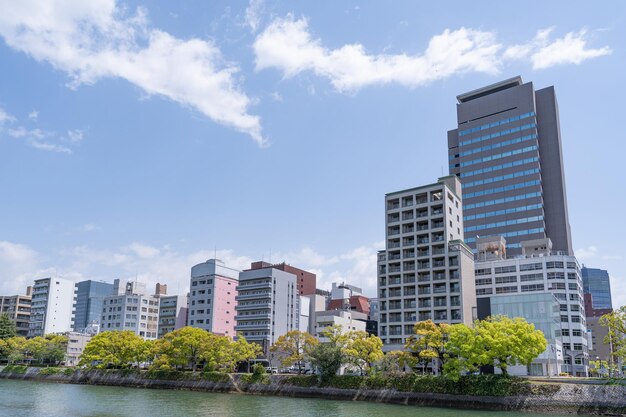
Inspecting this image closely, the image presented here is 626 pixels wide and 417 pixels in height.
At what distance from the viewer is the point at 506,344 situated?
5969cm

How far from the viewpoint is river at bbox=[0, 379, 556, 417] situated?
51812 mm

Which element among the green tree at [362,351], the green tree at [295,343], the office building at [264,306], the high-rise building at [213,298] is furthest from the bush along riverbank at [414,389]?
the high-rise building at [213,298]

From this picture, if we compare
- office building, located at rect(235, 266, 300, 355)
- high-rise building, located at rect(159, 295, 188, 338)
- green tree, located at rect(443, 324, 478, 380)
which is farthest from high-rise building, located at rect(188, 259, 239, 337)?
green tree, located at rect(443, 324, 478, 380)

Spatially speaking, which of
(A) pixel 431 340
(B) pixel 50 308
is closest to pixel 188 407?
(A) pixel 431 340

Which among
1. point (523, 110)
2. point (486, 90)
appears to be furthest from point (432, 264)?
point (486, 90)

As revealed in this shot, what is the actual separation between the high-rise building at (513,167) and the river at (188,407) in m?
93.5

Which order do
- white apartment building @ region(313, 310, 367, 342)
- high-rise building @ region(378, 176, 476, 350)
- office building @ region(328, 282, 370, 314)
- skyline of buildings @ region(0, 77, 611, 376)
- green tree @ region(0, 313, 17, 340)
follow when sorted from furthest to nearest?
office building @ region(328, 282, 370, 314), green tree @ region(0, 313, 17, 340), white apartment building @ region(313, 310, 367, 342), skyline of buildings @ region(0, 77, 611, 376), high-rise building @ region(378, 176, 476, 350)

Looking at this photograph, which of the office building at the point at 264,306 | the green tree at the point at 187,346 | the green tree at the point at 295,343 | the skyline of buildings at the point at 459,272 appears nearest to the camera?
the green tree at the point at 295,343

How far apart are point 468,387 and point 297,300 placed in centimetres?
7454

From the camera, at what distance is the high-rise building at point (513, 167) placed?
147000 mm

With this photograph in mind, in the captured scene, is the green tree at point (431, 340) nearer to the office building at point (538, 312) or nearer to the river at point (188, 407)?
the river at point (188, 407)

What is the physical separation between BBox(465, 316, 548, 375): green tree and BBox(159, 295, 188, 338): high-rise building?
10188cm

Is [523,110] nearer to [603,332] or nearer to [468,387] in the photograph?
[603,332]

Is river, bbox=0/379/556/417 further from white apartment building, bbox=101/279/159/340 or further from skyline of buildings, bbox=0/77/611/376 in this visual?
white apartment building, bbox=101/279/159/340
